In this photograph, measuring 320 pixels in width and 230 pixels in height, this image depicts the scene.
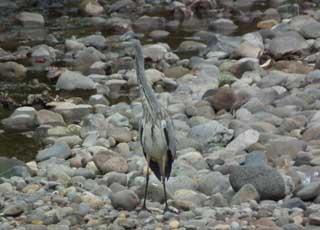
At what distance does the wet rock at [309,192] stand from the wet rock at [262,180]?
0.16m

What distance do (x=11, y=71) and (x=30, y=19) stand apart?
14.4ft

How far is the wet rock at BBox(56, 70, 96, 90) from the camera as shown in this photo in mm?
12391

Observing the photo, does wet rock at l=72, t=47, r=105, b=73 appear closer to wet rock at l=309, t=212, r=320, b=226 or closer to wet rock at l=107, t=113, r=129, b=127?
wet rock at l=107, t=113, r=129, b=127

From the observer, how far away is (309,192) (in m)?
6.69

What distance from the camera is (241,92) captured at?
1092 centimetres

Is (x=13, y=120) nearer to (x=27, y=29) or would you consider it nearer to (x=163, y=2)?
Result: (x=27, y=29)

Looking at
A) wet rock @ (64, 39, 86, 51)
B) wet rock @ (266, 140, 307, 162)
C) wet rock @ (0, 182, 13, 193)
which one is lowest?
wet rock @ (64, 39, 86, 51)

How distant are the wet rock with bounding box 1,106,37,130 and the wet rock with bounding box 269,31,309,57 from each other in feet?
14.5

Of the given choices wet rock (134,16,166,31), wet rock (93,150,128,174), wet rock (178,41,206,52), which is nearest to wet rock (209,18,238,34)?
wet rock (134,16,166,31)

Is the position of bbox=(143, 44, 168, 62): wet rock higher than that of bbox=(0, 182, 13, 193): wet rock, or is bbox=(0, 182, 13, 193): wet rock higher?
bbox=(0, 182, 13, 193): wet rock

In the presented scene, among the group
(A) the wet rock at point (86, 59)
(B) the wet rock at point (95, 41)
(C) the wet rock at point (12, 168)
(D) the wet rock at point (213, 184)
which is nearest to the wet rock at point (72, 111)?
(C) the wet rock at point (12, 168)

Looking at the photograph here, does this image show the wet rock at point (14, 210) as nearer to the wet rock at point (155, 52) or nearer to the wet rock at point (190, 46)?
the wet rock at point (155, 52)

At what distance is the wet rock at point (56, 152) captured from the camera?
Answer: 8.95 metres

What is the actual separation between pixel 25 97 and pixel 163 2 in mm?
9007
